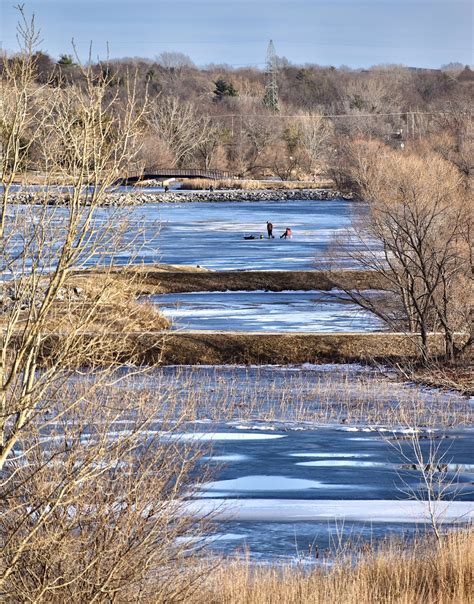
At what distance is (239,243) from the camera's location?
2058 inches

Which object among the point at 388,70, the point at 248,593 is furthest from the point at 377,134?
the point at 248,593

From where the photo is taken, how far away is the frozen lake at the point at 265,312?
3012 cm

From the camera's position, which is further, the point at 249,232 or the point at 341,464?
the point at 249,232

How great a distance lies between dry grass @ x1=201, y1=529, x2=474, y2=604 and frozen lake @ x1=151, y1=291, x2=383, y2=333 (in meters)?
17.2

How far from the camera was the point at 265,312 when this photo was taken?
3344 centimetres

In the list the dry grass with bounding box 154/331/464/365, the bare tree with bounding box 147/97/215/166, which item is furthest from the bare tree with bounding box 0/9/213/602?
the bare tree with bounding box 147/97/215/166

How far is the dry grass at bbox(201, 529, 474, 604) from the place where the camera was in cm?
974

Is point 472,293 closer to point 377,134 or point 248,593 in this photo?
point 248,593

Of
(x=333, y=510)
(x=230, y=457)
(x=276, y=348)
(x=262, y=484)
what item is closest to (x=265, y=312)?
(x=276, y=348)

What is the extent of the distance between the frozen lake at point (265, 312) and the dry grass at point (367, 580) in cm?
1715

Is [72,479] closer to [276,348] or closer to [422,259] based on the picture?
[422,259]

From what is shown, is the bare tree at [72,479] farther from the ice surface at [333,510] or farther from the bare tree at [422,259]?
the bare tree at [422,259]

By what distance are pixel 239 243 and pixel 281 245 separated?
2.37 m

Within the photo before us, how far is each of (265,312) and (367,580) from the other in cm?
2308
